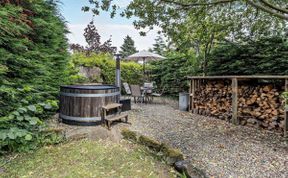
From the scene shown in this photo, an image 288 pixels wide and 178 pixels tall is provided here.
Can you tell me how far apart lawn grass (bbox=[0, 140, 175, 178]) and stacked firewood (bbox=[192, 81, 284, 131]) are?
10.2 feet

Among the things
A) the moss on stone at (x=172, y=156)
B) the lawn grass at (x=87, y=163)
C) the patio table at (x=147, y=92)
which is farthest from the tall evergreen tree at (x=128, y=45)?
the moss on stone at (x=172, y=156)

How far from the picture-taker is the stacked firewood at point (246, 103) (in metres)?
5.00

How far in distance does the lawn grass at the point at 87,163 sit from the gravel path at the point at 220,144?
0.66 m

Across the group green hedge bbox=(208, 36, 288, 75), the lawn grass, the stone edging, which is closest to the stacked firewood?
green hedge bbox=(208, 36, 288, 75)

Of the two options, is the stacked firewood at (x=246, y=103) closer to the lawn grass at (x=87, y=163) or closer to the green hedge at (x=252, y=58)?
the green hedge at (x=252, y=58)

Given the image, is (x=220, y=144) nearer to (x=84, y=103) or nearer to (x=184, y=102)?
(x=84, y=103)

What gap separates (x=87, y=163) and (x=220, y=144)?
7.49ft

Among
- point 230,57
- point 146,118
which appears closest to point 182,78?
point 230,57

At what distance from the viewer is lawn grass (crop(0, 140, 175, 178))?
Result: 2.83m

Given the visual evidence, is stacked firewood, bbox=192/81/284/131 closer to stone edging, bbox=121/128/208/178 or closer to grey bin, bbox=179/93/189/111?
grey bin, bbox=179/93/189/111

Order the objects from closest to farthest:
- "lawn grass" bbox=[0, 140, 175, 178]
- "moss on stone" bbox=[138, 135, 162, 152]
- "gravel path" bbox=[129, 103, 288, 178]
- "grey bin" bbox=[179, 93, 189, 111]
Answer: "lawn grass" bbox=[0, 140, 175, 178] < "gravel path" bbox=[129, 103, 288, 178] < "moss on stone" bbox=[138, 135, 162, 152] < "grey bin" bbox=[179, 93, 189, 111]

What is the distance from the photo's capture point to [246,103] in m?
5.59

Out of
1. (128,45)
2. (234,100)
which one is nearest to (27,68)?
(234,100)

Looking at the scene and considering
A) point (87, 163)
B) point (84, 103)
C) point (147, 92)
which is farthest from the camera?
point (147, 92)
